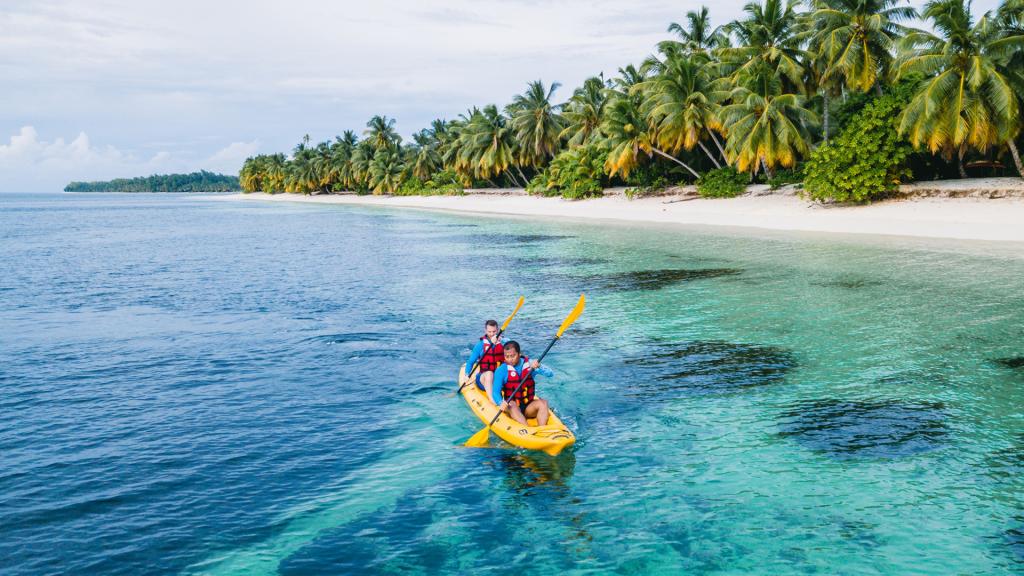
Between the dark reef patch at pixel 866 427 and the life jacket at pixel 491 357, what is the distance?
4.50m

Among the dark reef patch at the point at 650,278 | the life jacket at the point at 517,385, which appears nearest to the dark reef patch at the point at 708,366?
the life jacket at the point at 517,385

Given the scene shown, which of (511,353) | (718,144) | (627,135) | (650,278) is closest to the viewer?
(511,353)

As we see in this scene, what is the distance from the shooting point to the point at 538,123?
6869cm

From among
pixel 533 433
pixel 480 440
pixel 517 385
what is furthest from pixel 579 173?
pixel 533 433

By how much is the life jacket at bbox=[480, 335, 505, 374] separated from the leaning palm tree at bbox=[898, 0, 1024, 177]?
29.8 m

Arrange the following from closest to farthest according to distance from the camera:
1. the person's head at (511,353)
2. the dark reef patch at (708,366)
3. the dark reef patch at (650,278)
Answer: the person's head at (511,353), the dark reef patch at (708,366), the dark reef patch at (650,278)

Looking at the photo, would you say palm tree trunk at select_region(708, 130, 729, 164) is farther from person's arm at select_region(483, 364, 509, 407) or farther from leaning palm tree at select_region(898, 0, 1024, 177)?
person's arm at select_region(483, 364, 509, 407)

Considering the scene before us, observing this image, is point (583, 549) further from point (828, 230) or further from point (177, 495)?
point (828, 230)

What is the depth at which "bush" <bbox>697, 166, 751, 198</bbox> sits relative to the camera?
162ft

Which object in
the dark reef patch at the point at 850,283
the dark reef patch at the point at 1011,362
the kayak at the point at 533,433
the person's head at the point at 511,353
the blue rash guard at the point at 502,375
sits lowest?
the dark reef patch at the point at 1011,362

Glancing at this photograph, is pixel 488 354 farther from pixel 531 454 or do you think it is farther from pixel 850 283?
pixel 850 283

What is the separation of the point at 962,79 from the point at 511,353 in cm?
3233

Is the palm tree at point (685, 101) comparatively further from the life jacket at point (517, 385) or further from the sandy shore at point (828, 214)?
the life jacket at point (517, 385)

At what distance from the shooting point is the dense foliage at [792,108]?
3288 cm
